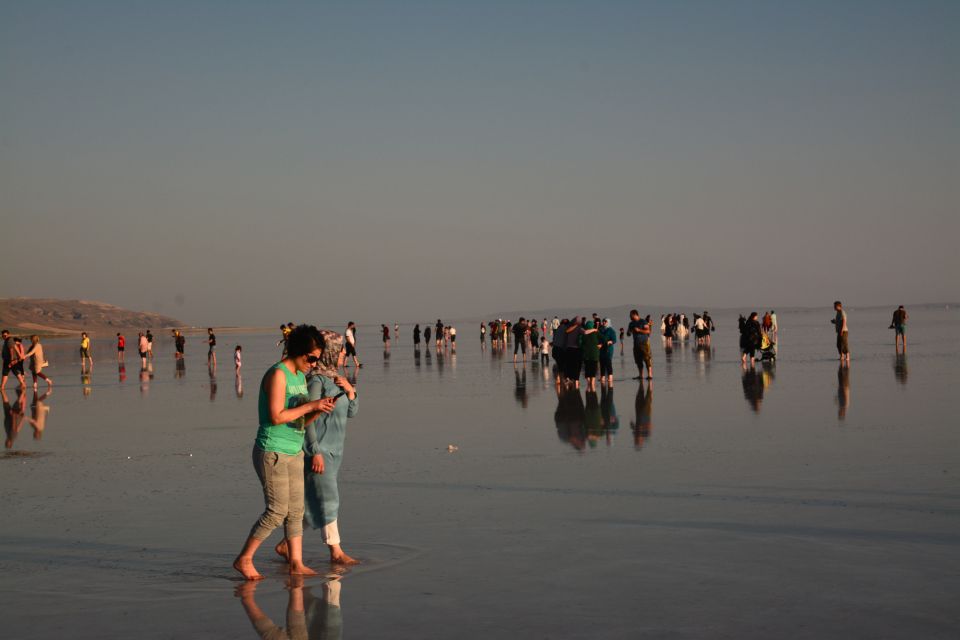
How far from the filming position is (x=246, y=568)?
694 centimetres

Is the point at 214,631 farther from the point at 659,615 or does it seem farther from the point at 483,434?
the point at 483,434

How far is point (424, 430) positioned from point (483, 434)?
45.0 inches

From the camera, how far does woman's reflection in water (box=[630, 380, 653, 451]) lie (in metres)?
13.6

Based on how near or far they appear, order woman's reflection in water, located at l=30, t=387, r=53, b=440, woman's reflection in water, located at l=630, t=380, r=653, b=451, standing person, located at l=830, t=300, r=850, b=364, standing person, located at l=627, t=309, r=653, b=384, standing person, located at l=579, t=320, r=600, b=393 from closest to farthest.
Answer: woman's reflection in water, located at l=630, t=380, r=653, b=451, woman's reflection in water, located at l=30, t=387, r=53, b=440, standing person, located at l=579, t=320, r=600, b=393, standing person, located at l=627, t=309, r=653, b=384, standing person, located at l=830, t=300, r=850, b=364

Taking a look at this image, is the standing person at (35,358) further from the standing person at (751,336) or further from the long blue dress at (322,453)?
the long blue dress at (322,453)

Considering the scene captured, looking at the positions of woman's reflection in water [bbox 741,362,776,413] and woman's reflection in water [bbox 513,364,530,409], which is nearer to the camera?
woman's reflection in water [bbox 741,362,776,413]

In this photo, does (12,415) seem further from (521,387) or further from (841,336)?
(841,336)

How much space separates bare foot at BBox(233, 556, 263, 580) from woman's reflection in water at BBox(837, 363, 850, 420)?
10413mm

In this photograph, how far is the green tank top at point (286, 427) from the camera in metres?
7.07

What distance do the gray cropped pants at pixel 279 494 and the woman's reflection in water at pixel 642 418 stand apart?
251 inches

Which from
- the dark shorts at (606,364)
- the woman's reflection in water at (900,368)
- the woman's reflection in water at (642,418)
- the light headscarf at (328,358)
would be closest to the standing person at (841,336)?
the woman's reflection in water at (900,368)

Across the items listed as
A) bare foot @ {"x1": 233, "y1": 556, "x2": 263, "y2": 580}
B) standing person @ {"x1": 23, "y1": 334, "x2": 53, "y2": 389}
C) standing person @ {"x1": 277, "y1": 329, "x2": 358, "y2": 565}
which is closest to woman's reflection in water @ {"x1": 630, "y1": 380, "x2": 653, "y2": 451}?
standing person @ {"x1": 277, "y1": 329, "x2": 358, "y2": 565}

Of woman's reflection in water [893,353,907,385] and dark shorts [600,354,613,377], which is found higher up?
dark shorts [600,354,613,377]

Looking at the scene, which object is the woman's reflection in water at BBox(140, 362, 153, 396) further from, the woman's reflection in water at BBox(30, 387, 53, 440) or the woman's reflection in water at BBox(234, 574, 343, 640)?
the woman's reflection in water at BBox(234, 574, 343, 640)
